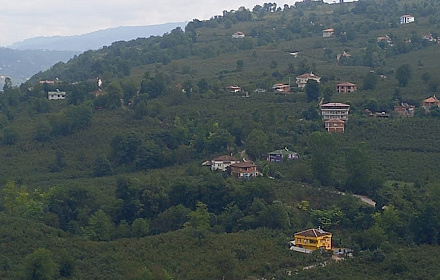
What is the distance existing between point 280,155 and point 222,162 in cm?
320

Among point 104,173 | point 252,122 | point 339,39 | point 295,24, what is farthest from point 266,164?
point 295,24

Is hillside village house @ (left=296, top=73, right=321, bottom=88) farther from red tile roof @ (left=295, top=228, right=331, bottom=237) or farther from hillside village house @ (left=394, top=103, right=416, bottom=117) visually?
red tile roof @ (left=295, top=228, right=331, bottom=237)

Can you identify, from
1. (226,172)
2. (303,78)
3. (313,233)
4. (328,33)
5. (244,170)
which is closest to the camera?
(313,233)

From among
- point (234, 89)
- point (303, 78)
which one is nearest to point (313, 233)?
point (234, 89)

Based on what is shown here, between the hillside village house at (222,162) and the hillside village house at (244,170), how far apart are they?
1.23 m

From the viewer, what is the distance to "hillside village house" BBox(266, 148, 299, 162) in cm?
4275

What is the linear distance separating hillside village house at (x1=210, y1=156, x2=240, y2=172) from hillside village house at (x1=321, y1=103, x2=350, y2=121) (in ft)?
25.8

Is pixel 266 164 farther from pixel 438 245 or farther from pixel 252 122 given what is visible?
pixel 438 245

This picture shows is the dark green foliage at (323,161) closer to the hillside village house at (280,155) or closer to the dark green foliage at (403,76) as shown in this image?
the hillside village house at (280,155)

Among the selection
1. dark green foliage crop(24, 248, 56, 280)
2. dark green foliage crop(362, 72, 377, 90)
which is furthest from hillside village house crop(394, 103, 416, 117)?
dark green foliage crop(24, 248, 56, 280)

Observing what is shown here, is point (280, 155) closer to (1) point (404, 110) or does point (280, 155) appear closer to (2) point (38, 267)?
(1) point (404, 110)

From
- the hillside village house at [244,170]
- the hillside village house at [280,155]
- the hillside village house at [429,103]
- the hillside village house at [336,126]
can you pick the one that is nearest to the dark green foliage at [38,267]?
the hillside village house at [244,170]

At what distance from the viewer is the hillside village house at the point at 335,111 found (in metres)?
47.5

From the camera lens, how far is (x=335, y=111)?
47594 mm
